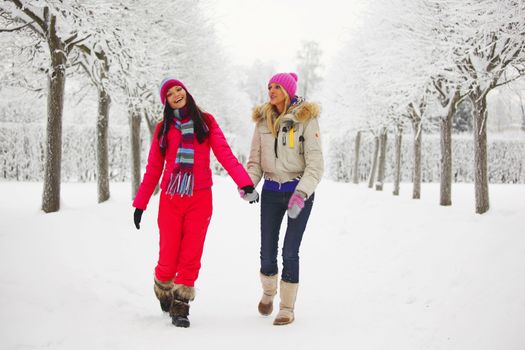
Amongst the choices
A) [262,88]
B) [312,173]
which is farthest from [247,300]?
[262,88]

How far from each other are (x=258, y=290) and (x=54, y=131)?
4735 mm

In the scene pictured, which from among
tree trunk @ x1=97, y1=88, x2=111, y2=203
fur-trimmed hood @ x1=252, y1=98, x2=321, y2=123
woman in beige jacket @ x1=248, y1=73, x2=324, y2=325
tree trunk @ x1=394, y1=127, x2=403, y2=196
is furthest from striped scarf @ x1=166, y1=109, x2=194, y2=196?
tree trunk @ x1=394, y1=127, x2=403, y2=196

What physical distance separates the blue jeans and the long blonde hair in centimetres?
54

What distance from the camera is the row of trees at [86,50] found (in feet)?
19.7

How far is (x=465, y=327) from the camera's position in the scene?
3025 mm

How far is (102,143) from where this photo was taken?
9031 mm

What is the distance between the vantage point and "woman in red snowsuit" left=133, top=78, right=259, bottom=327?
3.14 meters

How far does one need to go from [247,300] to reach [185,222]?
54.3 inches

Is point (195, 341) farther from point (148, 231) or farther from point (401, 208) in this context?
point (401, 208)

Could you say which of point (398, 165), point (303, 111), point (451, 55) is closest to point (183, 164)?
point (303, 111)

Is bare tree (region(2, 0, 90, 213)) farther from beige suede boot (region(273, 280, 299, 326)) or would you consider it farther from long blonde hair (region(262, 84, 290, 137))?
beige suede boot (region(273, 280, 299, 326))

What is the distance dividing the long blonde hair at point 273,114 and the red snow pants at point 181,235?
793mm

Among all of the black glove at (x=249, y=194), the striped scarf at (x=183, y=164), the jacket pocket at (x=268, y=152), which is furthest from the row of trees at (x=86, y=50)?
the black glove at (x=249, y=194)

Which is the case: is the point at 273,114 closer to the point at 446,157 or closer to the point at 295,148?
the point at 295,148
